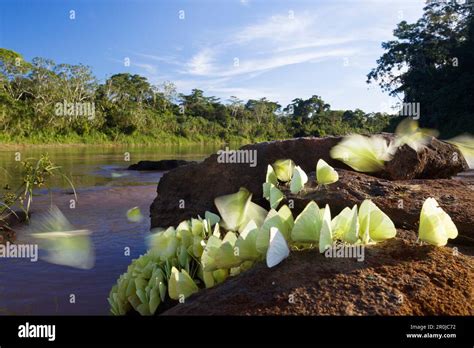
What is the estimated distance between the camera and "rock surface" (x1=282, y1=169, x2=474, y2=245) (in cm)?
169

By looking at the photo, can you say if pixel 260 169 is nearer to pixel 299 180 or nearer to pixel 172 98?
pixel 299 180

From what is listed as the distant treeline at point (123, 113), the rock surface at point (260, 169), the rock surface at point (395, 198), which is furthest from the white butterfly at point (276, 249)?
the distant treeline at point (123, 113)

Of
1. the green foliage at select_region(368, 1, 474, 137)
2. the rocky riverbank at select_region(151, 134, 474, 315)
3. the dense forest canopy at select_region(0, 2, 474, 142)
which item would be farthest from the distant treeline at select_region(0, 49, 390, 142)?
the rocky riverbank at select_region(151, 134, 474, 315)

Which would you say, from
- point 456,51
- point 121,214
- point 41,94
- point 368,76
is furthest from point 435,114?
point 41,94

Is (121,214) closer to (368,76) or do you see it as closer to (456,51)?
(456,51)

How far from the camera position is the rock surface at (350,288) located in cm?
102

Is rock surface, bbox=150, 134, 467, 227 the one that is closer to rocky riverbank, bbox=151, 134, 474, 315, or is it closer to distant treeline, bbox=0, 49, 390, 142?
rocky riverbank, bbox=151, 134, 474, 315

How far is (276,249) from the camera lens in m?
1.16

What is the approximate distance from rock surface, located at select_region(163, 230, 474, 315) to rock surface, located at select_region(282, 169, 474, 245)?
46cm

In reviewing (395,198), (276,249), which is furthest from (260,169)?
(276,249)

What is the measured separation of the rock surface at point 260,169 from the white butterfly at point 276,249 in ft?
4.38
